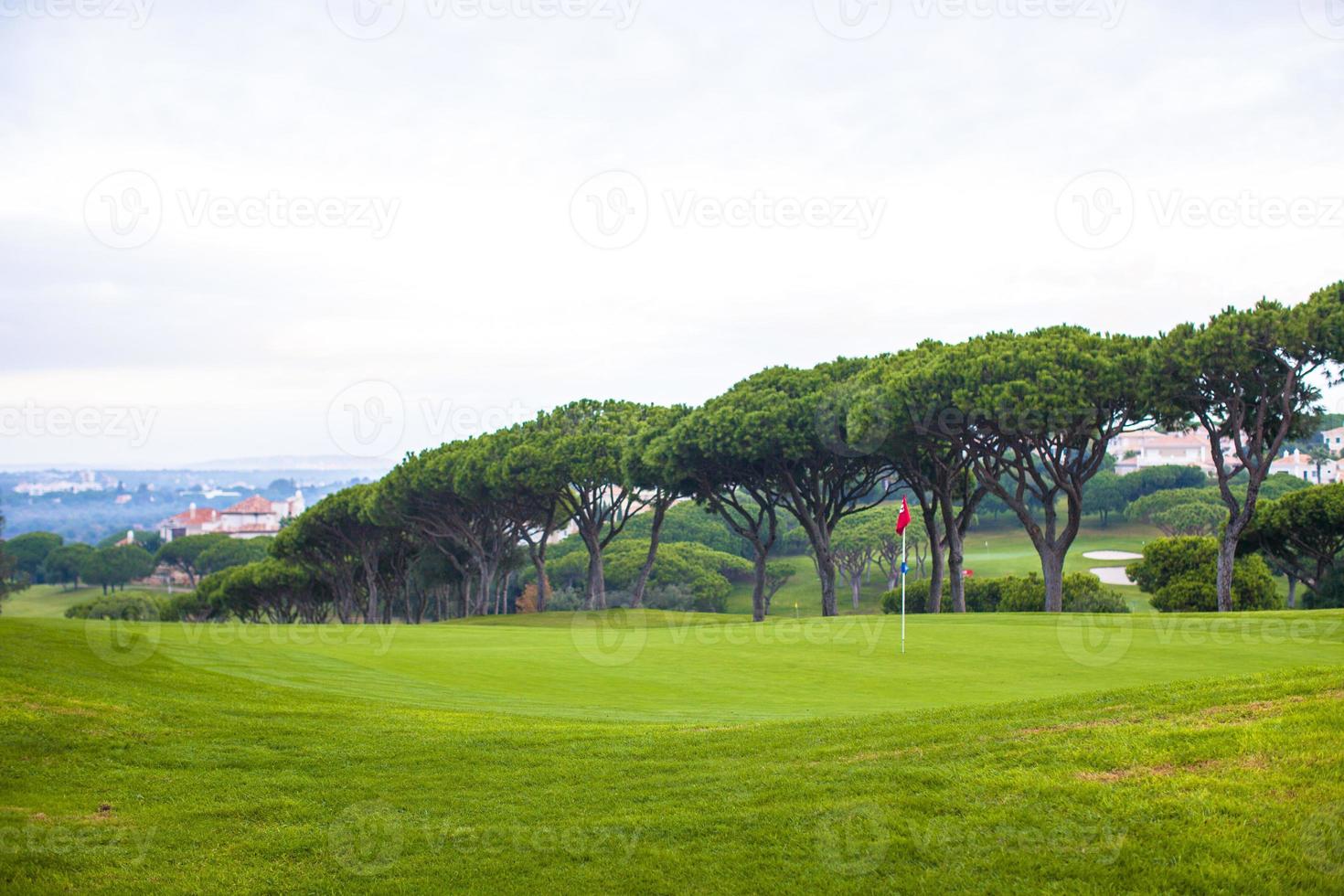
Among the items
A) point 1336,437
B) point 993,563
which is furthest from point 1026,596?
point 1336,437

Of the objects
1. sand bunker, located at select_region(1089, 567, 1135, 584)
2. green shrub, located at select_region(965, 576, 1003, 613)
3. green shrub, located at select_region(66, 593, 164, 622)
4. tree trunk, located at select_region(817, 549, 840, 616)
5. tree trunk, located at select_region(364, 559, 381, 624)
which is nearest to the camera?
tree trunk, located at select_region(817, 549, 840, 616)

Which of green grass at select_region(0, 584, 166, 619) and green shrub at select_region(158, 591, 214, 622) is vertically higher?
green shrub at select_region(158, 591, 214, 622)

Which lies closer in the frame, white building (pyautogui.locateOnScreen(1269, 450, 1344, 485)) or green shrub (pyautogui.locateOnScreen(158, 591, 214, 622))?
green shrub (pyautogui.locateOnScreen(158, 591, 214, 622))

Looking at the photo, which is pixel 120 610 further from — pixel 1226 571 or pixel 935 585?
pixel 1226 571

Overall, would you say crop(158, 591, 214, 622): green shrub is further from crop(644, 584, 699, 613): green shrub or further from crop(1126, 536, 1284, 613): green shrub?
crop(1126, 536, 1284, 613): green shrub

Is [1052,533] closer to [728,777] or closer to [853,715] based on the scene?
[853,715]

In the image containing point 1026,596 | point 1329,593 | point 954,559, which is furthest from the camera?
point 1026,596

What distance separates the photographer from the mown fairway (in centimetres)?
827

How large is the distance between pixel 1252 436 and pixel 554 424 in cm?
3397

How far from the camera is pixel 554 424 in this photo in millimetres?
58156

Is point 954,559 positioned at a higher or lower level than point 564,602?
higher

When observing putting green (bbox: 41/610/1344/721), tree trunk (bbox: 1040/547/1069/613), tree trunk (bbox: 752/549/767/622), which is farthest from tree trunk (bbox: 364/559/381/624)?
tree trunk (bbox: 1040/547/1069/613)

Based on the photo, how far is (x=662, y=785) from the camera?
36.0 ft

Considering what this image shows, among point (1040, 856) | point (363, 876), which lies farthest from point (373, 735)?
point (1040, 856)
